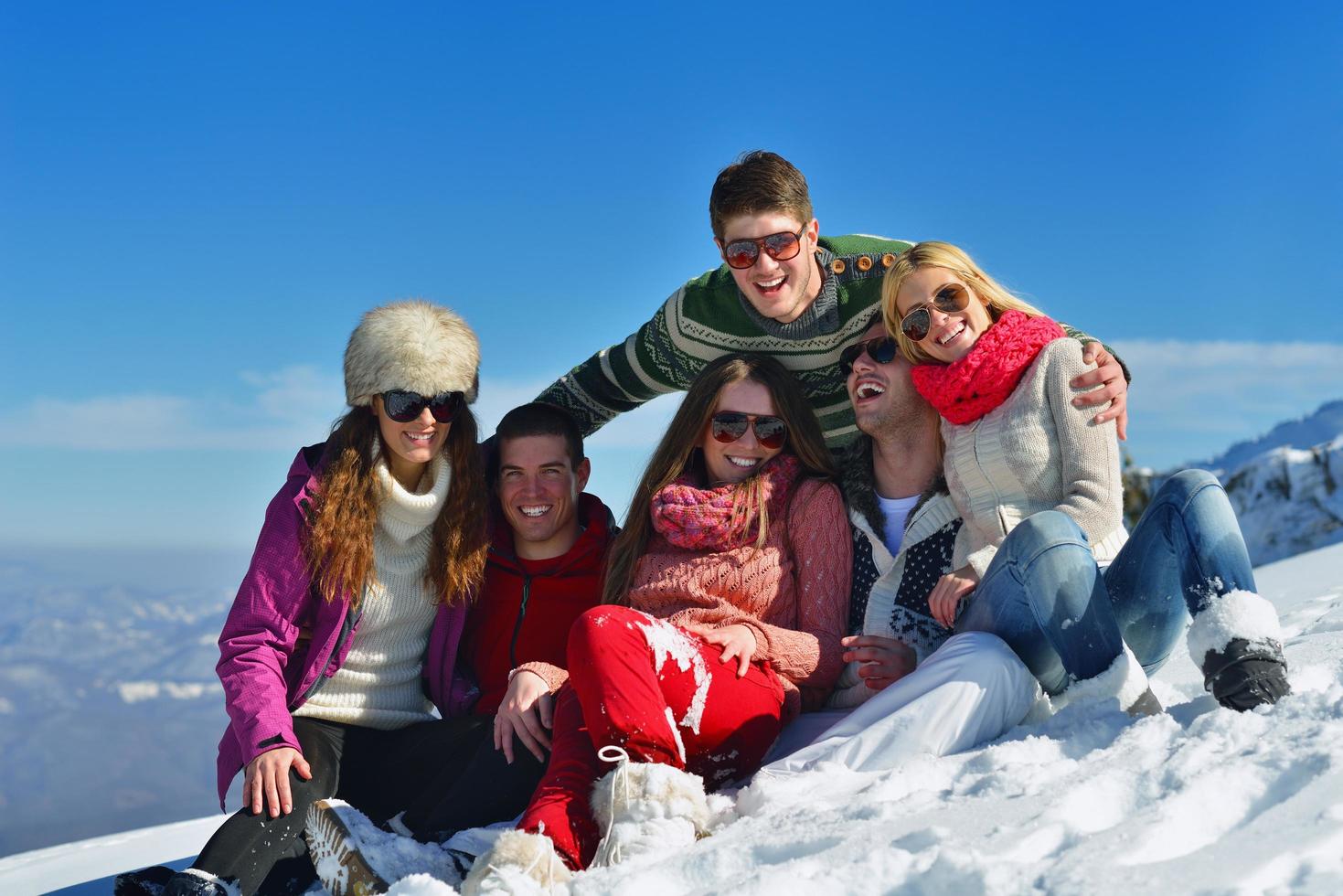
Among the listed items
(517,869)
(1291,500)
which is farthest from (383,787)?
(1291,500)

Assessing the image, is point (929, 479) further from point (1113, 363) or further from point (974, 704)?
point (974, 704)

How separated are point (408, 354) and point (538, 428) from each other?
585 mm

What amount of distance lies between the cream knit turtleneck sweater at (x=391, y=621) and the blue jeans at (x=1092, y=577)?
190cm

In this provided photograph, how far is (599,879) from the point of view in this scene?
2.52 meters

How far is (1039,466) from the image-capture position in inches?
135

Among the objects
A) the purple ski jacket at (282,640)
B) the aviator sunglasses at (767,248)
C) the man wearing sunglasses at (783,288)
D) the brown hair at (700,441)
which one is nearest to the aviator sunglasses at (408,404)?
the purple ski jacket at (282,640)

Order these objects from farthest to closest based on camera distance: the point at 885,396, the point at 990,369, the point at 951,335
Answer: the point at 885,396
the point at 951,335
the point at 990,369

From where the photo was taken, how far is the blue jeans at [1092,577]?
9.94ft

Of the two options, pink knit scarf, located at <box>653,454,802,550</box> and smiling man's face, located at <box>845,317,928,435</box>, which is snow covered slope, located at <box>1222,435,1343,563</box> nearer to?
smiling man's face, located at <box>845,317,928,435</box>

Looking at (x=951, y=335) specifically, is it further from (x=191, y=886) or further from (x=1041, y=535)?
(x=191, y=886)

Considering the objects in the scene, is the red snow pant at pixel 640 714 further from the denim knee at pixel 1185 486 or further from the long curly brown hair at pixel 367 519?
the denim knee at pixel 1185 486

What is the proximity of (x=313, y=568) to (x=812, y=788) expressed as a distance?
1.83 metres

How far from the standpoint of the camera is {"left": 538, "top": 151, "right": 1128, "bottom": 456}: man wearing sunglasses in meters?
4.29

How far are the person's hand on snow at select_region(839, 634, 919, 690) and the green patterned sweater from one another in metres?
1.16
